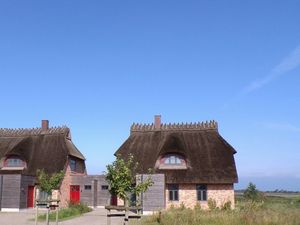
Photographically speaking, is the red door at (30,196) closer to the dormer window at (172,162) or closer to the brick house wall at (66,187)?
the brick house wall at (66,187)

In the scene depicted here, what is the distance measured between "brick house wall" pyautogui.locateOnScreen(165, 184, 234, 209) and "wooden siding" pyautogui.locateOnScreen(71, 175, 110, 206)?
723 cm

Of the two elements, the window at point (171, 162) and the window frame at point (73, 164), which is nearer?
the window at point (171, 162)

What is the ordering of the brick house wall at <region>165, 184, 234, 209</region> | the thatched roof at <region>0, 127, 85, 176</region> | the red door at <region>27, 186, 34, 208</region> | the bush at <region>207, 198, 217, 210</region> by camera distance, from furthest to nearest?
the thatched roof at <region>0, 127, 85, 176</region> → the red door at <region>27, 186, 34, 208</region> → the brick house wall at <region>165, 184, 234, 209</region> → the bush at <region>207, 198, 217, 210</region>

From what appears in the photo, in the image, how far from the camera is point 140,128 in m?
42.8

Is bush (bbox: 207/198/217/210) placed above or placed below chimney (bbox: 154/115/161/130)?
below

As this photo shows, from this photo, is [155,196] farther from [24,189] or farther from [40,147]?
[40,147]

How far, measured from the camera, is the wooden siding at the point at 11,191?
1435 inches

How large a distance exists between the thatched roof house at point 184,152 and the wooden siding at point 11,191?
30.6 feet

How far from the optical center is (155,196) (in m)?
35.3

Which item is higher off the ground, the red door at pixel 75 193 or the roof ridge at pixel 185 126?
the roof ridge at pixel 185 126

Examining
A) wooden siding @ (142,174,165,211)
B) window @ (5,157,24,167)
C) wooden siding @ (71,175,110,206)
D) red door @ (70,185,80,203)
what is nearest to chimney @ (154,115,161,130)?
wooden siding @ (71,175,110,206)

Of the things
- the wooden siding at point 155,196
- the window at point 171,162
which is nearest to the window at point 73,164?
the window at point 171,162

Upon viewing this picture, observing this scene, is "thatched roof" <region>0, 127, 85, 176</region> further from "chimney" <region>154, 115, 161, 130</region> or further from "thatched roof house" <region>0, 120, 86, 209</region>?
"chimney" <region>154, 115, 161, 130</region>

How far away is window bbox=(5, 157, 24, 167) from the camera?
4144 centimetres
